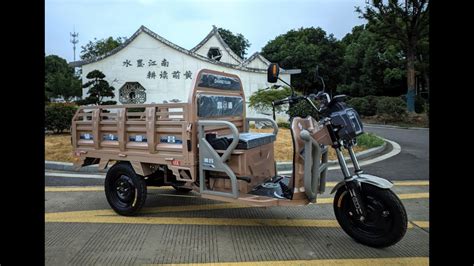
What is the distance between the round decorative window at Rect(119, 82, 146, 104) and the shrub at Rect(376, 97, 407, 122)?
1347 centimetres

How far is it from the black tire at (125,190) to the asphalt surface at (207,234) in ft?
0.43

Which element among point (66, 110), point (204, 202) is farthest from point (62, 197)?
point (66, 110)

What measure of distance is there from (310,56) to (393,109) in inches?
586

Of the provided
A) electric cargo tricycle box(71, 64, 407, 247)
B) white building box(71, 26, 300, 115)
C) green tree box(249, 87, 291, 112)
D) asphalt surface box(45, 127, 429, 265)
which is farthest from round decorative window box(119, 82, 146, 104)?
electric cargo tricycle box(71, 64, 407, 247)

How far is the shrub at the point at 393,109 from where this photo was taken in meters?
20.3

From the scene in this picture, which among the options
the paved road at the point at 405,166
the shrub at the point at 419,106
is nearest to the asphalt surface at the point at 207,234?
the paved road at the point at 405,166

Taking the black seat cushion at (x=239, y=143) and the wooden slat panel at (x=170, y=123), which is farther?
the wooden slat panel at (x=170, y=123)

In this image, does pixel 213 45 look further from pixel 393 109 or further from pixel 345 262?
pixel 345 262

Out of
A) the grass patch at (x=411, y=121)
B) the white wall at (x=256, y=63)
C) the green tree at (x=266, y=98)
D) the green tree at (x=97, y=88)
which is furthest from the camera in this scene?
the white wall at (x=256, y=63)

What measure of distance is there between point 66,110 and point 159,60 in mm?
5447

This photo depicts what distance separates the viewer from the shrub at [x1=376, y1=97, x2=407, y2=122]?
66.7ft

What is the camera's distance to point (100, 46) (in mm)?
35781

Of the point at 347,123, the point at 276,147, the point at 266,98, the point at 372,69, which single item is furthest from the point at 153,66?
the point at 372,69

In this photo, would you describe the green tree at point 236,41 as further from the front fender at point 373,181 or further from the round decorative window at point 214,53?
the front fender at point 373,181
